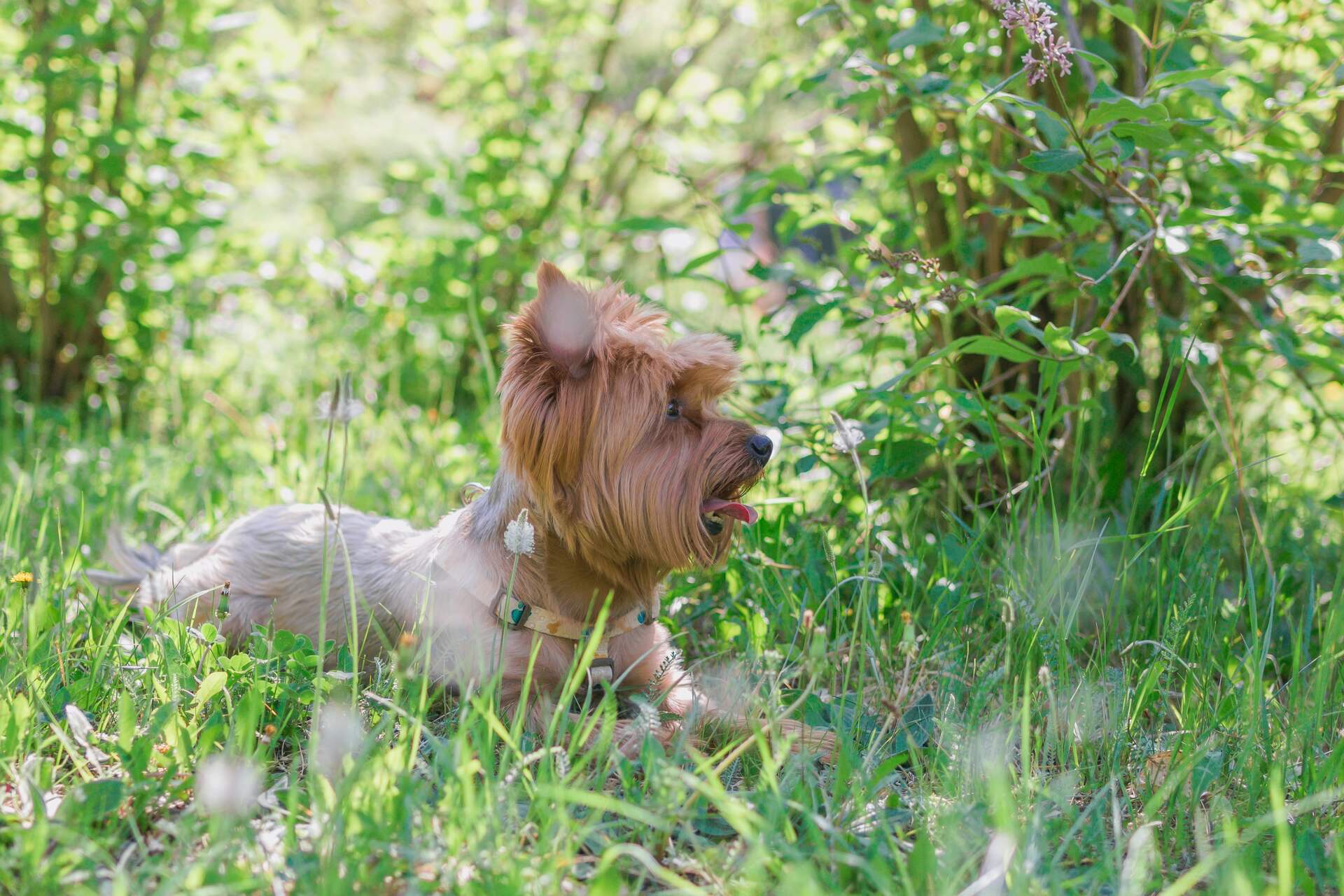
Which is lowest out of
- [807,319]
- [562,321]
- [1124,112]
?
[807,319]

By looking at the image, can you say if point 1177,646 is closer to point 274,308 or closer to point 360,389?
point 360,389

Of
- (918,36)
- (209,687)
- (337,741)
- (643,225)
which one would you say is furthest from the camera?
(643,225)

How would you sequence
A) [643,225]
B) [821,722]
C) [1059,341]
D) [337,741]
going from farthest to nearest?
1. [643,225]
2. [821,722]
3. [1059,341]
4. [337,741]

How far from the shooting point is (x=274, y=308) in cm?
730

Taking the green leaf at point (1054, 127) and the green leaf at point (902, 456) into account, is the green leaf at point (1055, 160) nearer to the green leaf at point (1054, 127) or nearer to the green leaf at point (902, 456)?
the green leaf at point (1054, 127)

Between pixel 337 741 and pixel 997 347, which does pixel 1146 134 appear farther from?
pixel 337 741

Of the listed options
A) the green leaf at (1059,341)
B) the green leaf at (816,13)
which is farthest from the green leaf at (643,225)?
the green leaf at (1059,341)

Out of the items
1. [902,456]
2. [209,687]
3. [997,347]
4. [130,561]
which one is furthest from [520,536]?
[130,561]

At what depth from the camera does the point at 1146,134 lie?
8.18 ft

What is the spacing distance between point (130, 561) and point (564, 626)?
165 centimetres

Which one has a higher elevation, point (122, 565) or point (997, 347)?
point (997, 347)

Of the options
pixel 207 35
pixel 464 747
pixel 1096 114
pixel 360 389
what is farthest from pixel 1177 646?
pixel 207 35

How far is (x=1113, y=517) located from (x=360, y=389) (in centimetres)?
323

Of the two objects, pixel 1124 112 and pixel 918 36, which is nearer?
pixel 1124 112
